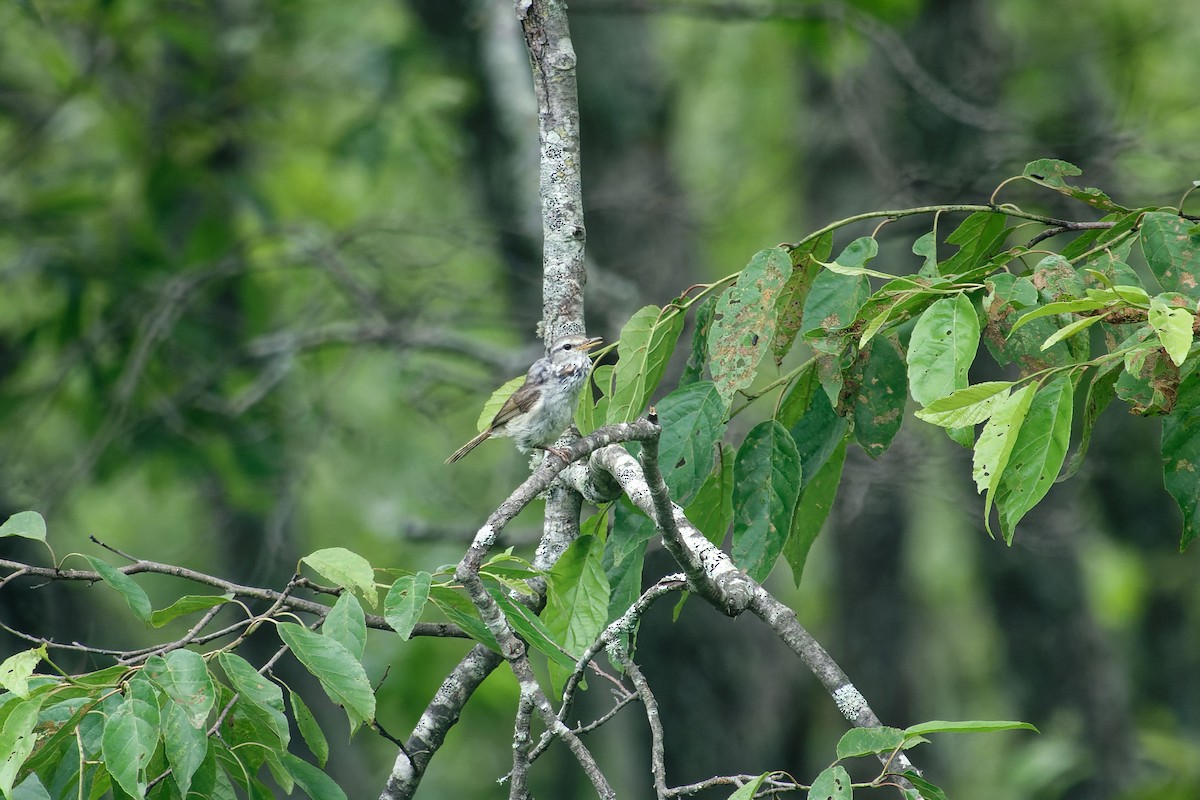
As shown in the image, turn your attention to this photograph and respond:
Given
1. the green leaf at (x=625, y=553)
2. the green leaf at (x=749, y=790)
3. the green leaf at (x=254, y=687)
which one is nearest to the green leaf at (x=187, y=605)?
the green leaf at (x=254, y=687)

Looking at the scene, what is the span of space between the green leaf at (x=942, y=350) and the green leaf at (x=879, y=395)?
0.50 m

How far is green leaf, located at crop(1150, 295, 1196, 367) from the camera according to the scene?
1807mm

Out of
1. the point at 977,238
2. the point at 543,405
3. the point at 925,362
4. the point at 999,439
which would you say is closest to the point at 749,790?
the point at 999,439

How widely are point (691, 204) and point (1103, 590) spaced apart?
24.8ft

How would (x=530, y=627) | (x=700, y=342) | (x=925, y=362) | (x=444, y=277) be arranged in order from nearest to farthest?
(x=925, y=362) → (x=530, y=627) → (x=700, y=342) → (x=444, y=277)

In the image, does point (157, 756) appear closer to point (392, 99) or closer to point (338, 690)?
point (338, 690)

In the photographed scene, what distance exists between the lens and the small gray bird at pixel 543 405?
4043 millimetres

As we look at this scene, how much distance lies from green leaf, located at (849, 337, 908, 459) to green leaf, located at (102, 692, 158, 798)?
1.69 meters

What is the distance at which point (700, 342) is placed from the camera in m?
3.06

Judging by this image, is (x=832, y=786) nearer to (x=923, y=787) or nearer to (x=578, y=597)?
(x=923, y=787)

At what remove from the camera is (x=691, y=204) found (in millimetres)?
8875

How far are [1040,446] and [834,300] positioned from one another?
65 cm

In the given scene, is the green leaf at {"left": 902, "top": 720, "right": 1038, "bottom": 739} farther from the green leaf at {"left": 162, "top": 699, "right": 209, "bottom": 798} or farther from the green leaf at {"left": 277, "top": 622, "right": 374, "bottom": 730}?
the green leaf at {"left": 162, "top": 699, "right": 209, "bottom": 798}

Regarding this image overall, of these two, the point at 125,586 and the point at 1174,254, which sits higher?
the point at 1174,254
